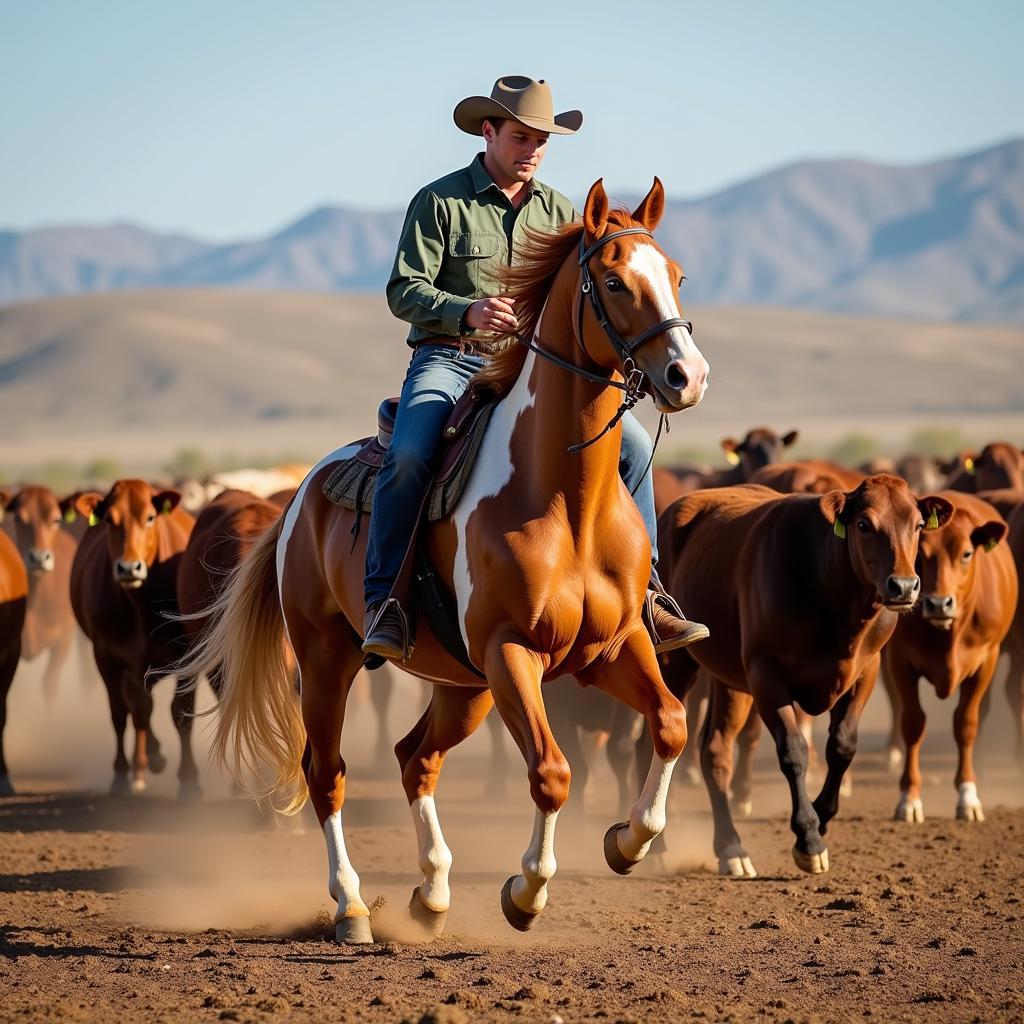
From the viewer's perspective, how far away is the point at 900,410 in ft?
369

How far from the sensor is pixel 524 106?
692 centimetres

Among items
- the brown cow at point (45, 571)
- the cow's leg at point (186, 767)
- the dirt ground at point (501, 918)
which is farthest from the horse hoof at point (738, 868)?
the brown cow at point (45, 571)

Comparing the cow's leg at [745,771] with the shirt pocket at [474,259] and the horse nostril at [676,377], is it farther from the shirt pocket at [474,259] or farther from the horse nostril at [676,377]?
the horse nostril at [676,377]

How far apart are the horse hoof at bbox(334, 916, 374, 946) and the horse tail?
3.58 feet

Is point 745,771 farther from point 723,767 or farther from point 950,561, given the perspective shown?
point 950,561

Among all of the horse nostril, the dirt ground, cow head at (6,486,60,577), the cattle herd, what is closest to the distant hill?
cow head at (6,486,60,577)

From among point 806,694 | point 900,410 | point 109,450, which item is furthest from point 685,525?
point 900,410

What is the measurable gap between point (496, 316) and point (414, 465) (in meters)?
0.77

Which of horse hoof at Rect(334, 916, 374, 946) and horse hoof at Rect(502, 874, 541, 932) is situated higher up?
horse hoof at Rect(502, 874, 541, 932)

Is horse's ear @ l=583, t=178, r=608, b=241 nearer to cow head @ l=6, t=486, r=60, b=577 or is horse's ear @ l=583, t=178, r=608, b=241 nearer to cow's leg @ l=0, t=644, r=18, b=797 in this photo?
cow's leg @ l=0, t=644, r=18, b=797

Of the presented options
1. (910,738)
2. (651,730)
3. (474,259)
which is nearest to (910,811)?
(910,738)

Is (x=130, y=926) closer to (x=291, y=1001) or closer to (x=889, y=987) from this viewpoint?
(x=291, y=1001)

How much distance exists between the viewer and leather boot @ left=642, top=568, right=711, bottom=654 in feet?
22.5

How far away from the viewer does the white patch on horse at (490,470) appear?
643cm
